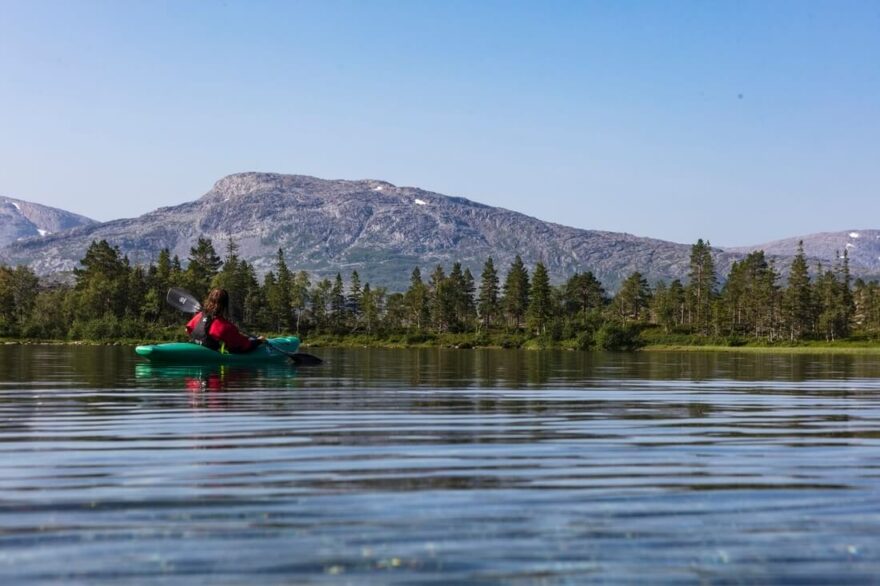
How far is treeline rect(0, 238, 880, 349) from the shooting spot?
5684 inches

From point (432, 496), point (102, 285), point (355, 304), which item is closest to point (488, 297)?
point (355, 304)

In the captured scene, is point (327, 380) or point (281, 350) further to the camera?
point (281, 350)

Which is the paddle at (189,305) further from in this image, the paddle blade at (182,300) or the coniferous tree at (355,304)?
the coniferous tree at (355,304)

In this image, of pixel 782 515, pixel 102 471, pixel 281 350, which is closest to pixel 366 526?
pixel 782 515

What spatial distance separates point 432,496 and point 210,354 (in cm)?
2559

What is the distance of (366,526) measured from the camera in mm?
7320

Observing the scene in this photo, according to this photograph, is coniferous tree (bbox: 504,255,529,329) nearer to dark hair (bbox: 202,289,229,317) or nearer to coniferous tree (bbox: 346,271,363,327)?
coniferous tree (bbox: 346,271,363,327)

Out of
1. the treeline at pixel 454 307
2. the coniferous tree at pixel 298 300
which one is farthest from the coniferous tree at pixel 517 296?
the coniferous tree at pixel 298 300

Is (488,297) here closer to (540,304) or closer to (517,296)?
(517,296)

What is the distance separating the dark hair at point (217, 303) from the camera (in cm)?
3131

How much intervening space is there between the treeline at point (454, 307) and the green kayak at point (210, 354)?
310 feet

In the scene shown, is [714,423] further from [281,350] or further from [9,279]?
[9,279]

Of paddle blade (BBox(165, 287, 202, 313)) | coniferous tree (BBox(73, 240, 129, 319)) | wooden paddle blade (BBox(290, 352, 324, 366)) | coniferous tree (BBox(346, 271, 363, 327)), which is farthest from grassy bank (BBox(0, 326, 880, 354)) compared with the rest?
wooden paddle blade (BBox(290, 352, 324, 366))

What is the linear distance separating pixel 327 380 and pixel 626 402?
10583 mm
